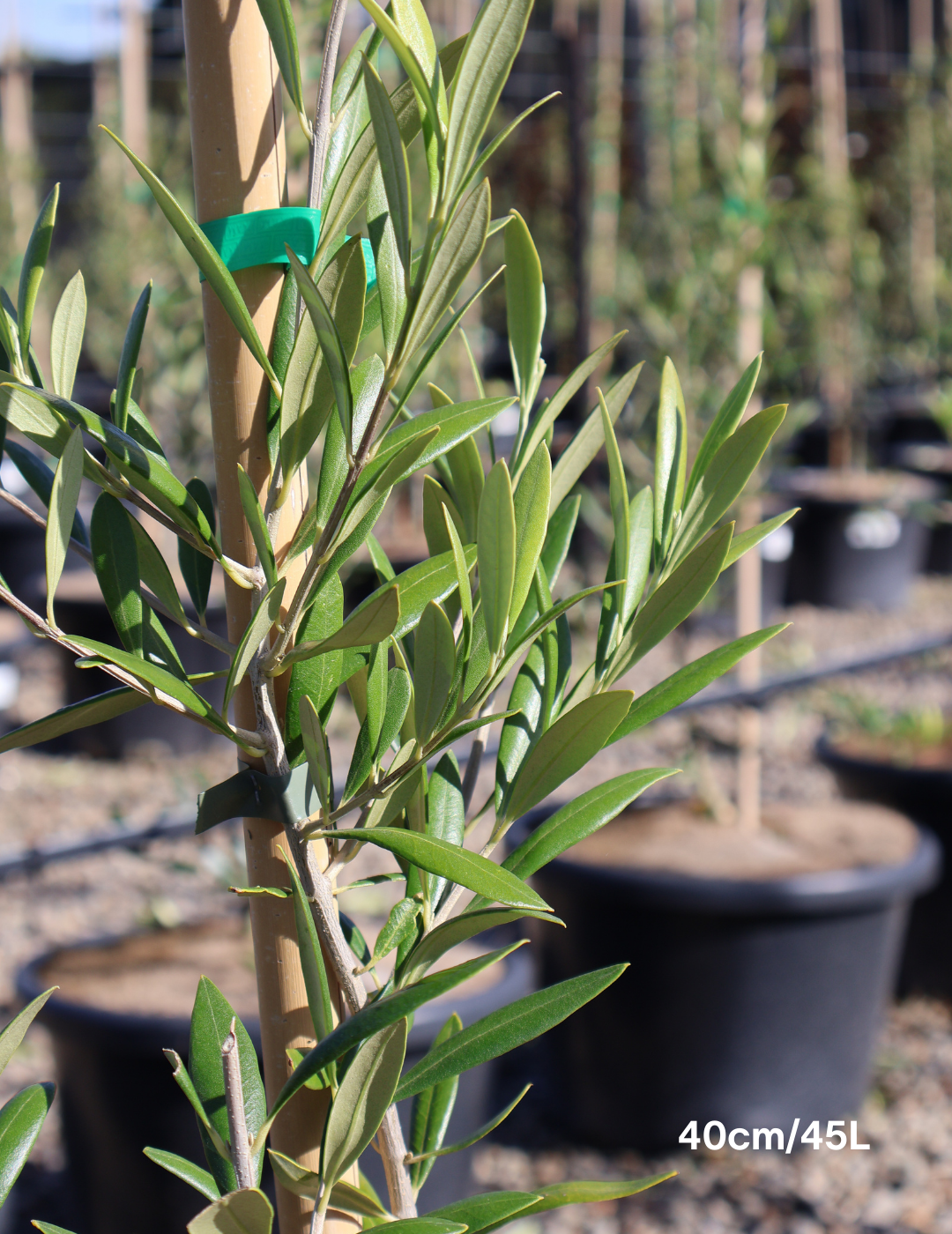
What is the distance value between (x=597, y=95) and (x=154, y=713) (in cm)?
388

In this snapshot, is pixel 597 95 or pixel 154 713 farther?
pixel 597 95

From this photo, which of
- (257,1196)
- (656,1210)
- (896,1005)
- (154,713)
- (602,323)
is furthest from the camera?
(602,323)

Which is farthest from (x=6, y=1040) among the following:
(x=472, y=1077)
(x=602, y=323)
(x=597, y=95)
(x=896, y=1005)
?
(x=597, y=95)

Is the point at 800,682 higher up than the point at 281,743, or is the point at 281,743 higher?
the point at 281,743

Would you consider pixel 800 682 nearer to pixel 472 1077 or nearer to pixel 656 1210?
pixel 656 1210

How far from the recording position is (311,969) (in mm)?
488

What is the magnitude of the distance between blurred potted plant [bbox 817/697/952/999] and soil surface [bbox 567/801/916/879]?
25 cm

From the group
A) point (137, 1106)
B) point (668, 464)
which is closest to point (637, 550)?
point (668, 464)

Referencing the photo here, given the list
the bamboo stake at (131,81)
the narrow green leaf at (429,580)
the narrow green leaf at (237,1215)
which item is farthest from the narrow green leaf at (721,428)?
the bamboo stake at (131,81)

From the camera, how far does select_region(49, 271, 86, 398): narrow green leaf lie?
491 millimetres

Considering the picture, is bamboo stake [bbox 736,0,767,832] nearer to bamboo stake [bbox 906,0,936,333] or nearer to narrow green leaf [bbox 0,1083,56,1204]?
narrow green leaf [bbox 0,1083,56,1204]

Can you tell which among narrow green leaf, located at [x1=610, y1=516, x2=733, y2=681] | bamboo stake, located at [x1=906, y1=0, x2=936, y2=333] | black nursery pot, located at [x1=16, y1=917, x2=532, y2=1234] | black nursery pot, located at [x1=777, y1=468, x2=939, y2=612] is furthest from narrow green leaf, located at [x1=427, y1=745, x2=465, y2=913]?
bamboo stake, located at [x1=906, y1=0, x2=936, y2=333]

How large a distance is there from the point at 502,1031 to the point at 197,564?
0.83ft

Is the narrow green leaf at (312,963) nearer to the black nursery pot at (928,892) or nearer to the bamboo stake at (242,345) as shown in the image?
the bamboo stake at (242,345)
